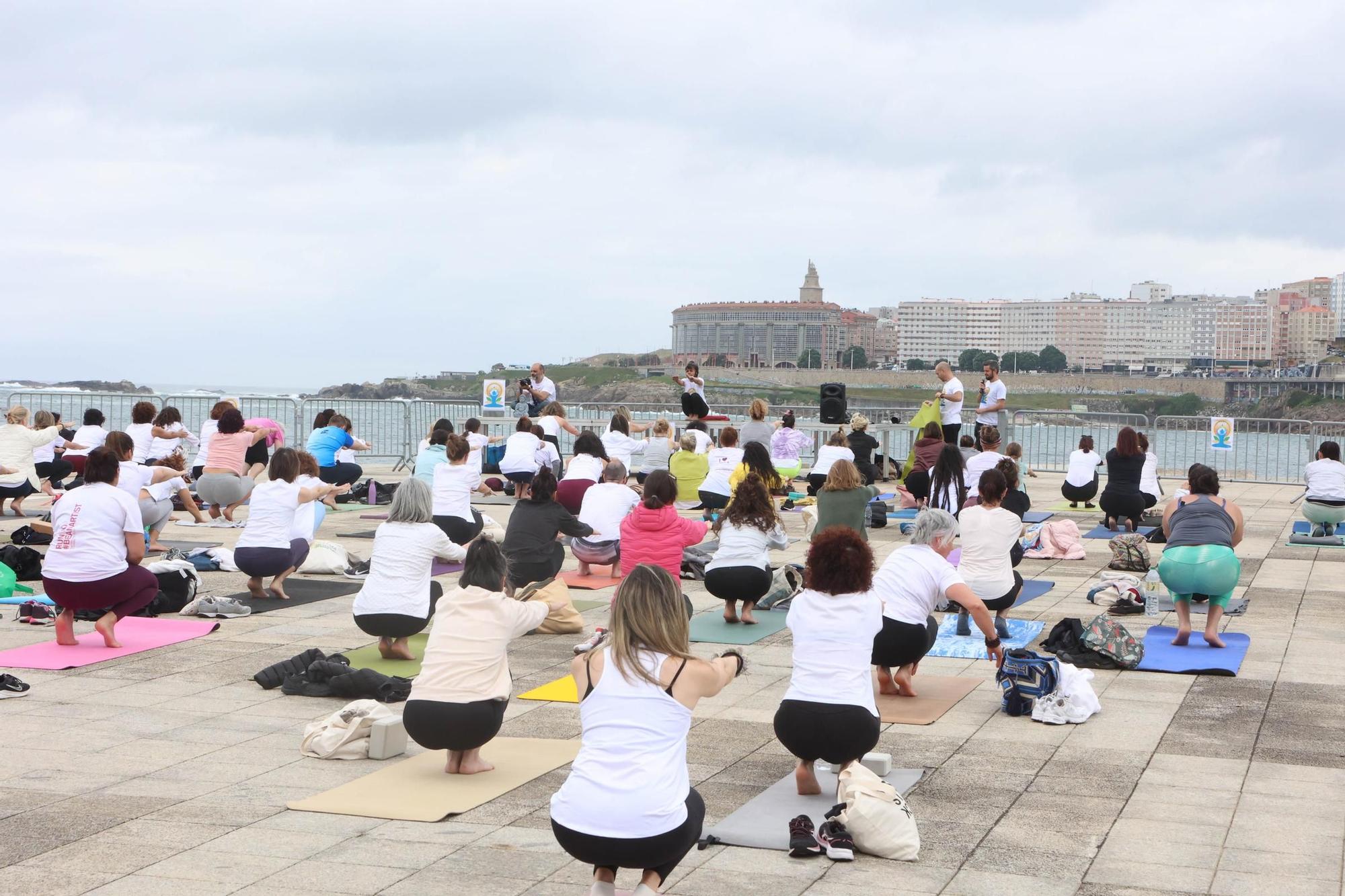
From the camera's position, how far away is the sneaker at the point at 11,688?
7.32 meters

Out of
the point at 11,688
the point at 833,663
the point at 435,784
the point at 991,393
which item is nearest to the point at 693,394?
the point at 991,393

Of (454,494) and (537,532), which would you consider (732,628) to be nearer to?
(537,532)

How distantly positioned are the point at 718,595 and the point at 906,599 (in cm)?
290

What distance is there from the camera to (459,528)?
12148 mm

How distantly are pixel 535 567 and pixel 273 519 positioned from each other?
6.92ft

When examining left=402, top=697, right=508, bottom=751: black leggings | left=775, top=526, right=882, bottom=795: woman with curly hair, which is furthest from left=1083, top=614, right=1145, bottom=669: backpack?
left=402, top=697, right=508, bottom=751: black leggings

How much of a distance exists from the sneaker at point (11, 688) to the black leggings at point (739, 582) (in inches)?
182

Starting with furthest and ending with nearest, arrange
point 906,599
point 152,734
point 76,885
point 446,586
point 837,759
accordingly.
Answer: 1. point 446,586
2. point 906,599
3. point 152,734
4. point 837,759
5. point 76,885

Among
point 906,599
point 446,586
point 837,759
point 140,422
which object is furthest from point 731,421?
point 837,759

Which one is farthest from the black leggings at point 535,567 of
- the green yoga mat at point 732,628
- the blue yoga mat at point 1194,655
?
the blue yoga mat at point 1194,655

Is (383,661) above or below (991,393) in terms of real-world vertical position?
below

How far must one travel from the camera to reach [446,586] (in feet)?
38.0

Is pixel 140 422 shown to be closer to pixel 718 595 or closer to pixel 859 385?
pixel 718 595

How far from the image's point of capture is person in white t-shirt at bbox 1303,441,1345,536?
47.4ft
